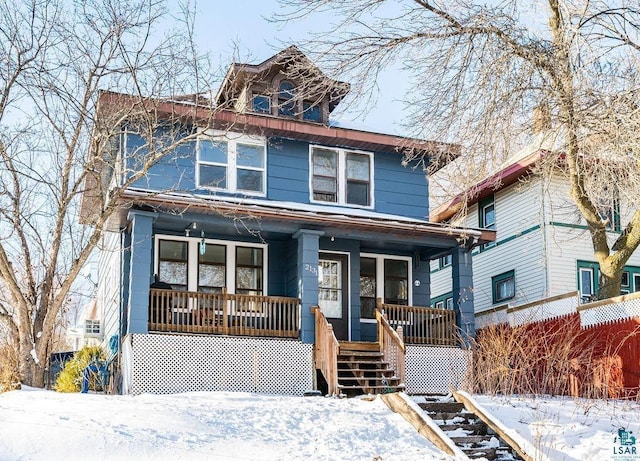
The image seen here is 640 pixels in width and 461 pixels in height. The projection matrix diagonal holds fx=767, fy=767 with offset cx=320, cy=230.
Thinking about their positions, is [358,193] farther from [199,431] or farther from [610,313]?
[199,431]

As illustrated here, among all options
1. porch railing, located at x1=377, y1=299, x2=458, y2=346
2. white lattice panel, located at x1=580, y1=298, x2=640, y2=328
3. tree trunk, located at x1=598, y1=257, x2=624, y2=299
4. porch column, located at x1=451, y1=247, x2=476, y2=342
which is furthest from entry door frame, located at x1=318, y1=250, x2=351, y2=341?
tree trunk, located at x1=598, y1=257, x2=624, y2=299

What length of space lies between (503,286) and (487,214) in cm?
258

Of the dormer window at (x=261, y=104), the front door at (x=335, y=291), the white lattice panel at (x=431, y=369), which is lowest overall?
the white lattice panel at (x=431, y=369)

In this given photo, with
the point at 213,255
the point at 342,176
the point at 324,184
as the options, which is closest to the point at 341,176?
the point at 342,176

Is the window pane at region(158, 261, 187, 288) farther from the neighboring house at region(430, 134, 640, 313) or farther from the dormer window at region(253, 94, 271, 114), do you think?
the neighboring house at region(430, 134, 640, 313)

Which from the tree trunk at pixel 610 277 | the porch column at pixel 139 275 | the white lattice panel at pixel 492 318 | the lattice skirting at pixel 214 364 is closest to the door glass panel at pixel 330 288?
the lattice skirting at pixel 214 364

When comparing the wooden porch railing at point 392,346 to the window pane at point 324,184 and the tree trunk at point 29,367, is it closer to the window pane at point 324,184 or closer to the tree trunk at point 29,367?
the window pane at point 324,184

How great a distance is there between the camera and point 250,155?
1866cm

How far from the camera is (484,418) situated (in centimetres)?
1102

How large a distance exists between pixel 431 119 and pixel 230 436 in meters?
5.73

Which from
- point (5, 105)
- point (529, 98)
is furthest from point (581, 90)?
point (5, 105)

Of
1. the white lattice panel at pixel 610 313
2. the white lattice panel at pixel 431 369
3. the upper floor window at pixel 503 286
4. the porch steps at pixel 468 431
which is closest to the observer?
the porch steps at pixel 468 431

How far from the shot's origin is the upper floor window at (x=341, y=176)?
63.3 ft

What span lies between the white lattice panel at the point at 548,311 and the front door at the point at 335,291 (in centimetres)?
431
